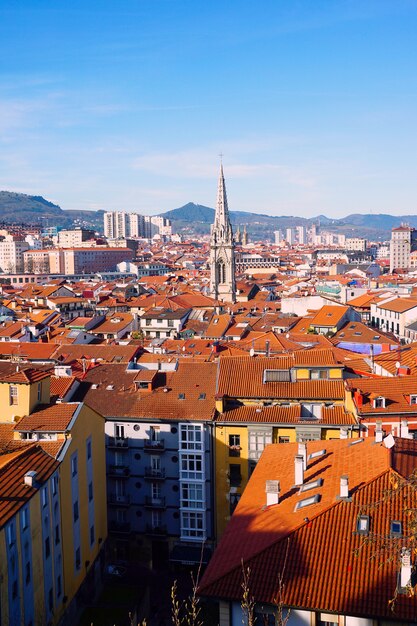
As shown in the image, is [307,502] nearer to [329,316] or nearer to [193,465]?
[193,465]

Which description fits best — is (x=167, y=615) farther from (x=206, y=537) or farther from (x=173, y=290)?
(x=173, y=290)

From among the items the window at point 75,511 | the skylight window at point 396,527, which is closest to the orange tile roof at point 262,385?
the window at point 75,511

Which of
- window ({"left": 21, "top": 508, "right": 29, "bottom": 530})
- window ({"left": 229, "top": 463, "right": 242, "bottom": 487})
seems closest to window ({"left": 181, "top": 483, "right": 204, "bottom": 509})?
window ({"left": 229, "top": 463, "right": 242, "bottom": 487})

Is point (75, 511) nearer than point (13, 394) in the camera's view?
Yes

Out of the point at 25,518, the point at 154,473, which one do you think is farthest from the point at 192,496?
the point at 25,518

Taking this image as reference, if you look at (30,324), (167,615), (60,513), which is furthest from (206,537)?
(30,324)
